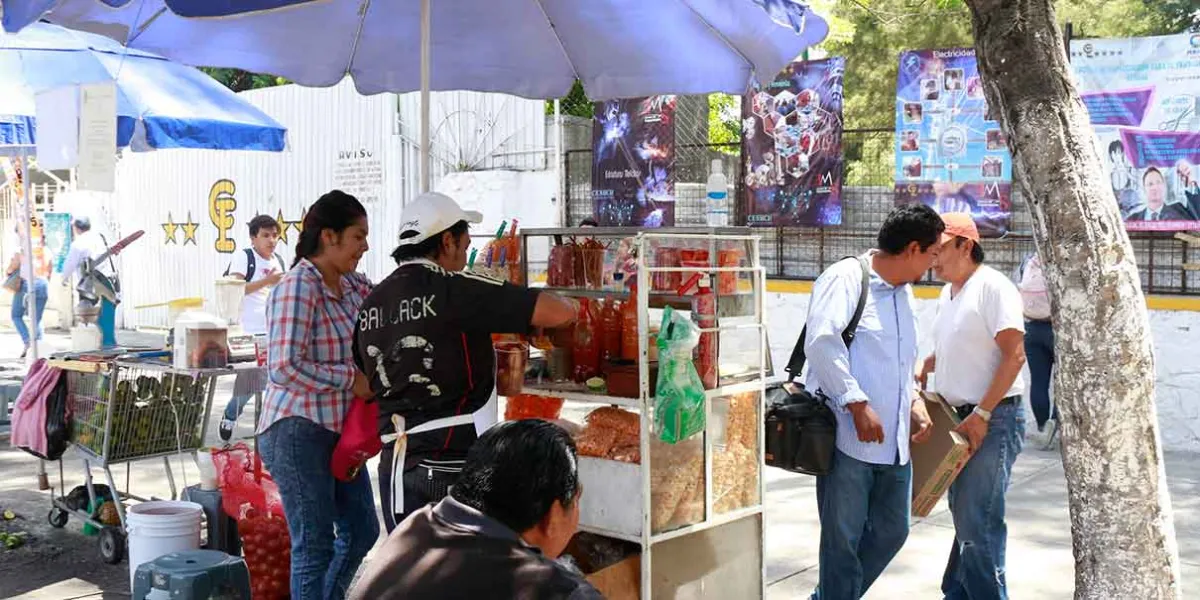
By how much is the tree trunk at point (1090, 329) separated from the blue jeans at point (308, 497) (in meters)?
2.64

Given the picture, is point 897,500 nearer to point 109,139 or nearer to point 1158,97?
point 109,139

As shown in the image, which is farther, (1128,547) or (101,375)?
(101,375)

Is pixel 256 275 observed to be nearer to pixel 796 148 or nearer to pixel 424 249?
pixel 796 148

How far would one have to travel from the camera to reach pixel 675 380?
14.2 ft

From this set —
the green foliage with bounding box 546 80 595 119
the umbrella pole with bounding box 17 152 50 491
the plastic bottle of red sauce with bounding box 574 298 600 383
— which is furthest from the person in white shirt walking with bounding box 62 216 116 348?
the plastic bottle of red sauce with bounding box 574 298 600 383

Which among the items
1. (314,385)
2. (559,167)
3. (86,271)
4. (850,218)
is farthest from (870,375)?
(86,271)

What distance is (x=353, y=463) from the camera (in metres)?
4.52

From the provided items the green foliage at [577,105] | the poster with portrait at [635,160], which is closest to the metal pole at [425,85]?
the poster with portrait at [635,160]

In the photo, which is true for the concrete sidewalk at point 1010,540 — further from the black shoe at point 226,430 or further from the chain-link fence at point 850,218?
the black shoe at point 226,430

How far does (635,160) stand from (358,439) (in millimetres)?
8320

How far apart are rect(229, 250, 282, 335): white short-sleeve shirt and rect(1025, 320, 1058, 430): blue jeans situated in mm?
5707

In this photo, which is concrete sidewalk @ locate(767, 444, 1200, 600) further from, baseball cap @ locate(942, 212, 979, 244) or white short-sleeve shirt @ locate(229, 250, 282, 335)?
white short-sleeve shirt @ locate(229, 250, 282, 335)

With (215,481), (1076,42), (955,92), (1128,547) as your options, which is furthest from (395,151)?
(1128,547)

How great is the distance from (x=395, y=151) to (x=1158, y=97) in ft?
29.5
